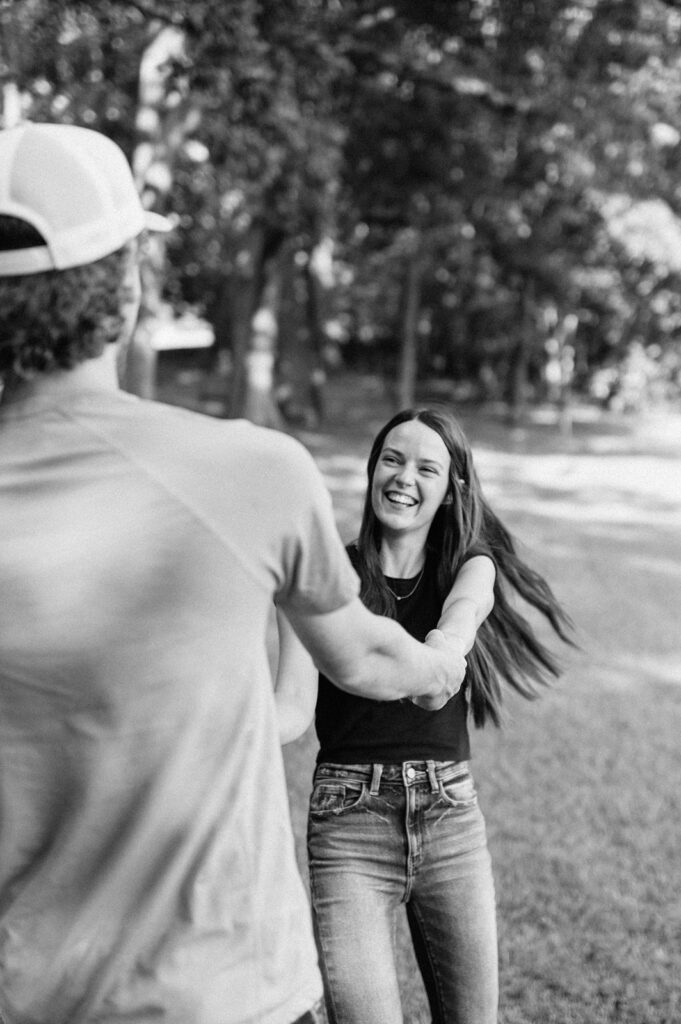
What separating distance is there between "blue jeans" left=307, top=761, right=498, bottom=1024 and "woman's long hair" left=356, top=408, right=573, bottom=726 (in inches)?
15.4

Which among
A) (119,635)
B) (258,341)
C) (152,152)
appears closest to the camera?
(119,635)

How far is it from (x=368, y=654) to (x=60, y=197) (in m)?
0.71

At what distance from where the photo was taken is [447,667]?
6.42 feet

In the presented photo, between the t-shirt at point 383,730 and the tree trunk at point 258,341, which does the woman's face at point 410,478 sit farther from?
the tree trunk at point 258,341

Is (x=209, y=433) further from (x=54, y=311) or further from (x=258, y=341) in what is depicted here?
(x=258, y=341)

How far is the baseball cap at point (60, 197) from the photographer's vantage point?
4.49 feet

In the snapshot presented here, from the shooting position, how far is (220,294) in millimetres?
29312

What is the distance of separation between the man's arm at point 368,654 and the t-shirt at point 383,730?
681 millimetres

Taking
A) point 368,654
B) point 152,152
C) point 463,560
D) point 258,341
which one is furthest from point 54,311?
point 258,341

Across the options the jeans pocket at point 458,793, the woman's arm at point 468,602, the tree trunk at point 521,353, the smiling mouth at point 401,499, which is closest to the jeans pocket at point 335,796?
the jeans pocket at point 458,793

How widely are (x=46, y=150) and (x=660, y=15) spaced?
12528 millimetres

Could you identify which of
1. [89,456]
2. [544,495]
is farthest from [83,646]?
[544,495]

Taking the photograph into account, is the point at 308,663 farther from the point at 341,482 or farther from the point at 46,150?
the point at 341,482

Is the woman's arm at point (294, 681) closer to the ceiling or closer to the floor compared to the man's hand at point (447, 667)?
closer to the floor
